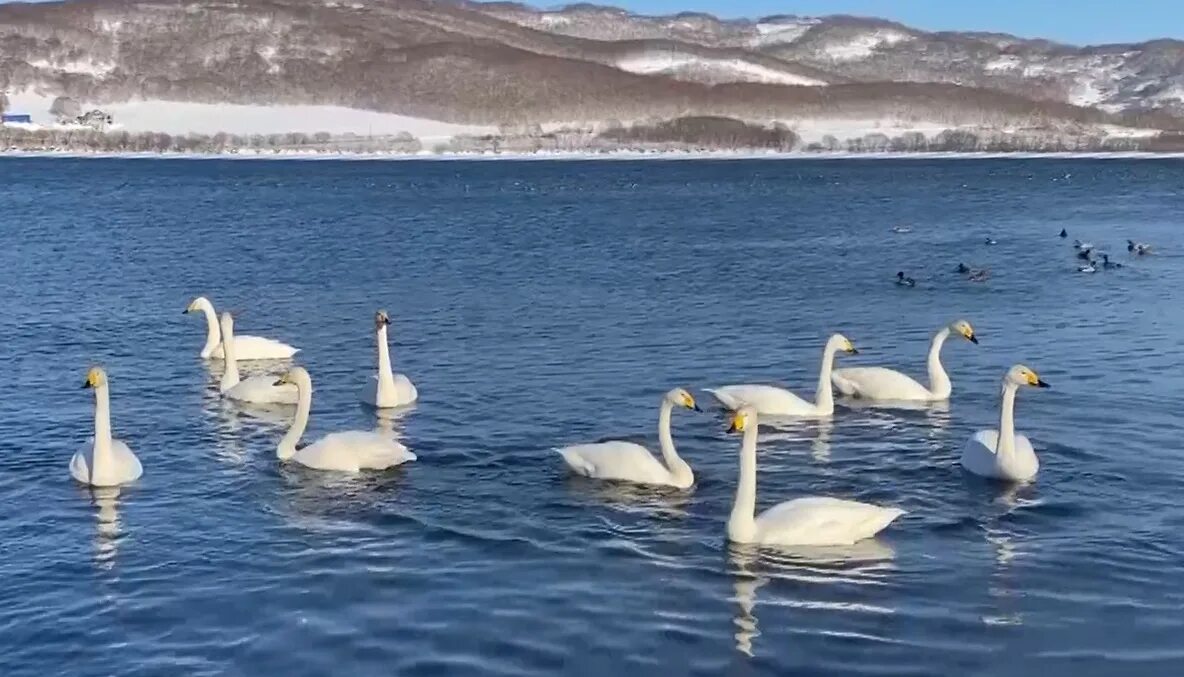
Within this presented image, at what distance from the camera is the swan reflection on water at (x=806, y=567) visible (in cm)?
1038

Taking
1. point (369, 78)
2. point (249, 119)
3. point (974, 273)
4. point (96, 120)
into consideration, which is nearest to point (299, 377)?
point (974, 273)

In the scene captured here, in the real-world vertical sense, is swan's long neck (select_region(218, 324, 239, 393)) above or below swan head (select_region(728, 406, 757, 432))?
below

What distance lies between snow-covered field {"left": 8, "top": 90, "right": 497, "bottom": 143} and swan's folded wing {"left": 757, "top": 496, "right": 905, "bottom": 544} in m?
133

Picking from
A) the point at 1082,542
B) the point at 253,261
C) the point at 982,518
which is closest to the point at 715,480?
the point at 982,518

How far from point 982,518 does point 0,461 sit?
888 centimetres

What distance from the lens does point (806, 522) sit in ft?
37.5

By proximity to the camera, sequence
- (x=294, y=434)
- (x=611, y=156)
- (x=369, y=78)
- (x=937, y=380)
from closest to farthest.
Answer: (x=294, y=434) → (x=937, y=380) → (x=611, y=156) → (x=369, y=78)

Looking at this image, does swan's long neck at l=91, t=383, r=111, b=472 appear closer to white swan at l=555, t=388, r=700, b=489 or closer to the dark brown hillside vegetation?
white swan at l=555, t=388, r=700, b=489

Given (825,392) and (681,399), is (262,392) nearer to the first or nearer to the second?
(681,399)

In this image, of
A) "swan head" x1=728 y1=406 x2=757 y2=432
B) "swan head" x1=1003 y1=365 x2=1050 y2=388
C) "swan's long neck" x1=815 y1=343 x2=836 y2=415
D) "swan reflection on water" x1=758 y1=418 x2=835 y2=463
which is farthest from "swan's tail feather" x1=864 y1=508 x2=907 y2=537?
"swan's long neck" x1=815 y1=343 x2=836 y2=415

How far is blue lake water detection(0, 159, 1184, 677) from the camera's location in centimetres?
984

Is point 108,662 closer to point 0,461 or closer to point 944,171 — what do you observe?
point 0,461

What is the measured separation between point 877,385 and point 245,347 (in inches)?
323

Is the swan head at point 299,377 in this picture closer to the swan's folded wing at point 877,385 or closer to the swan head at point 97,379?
the swan head at point 97,379
